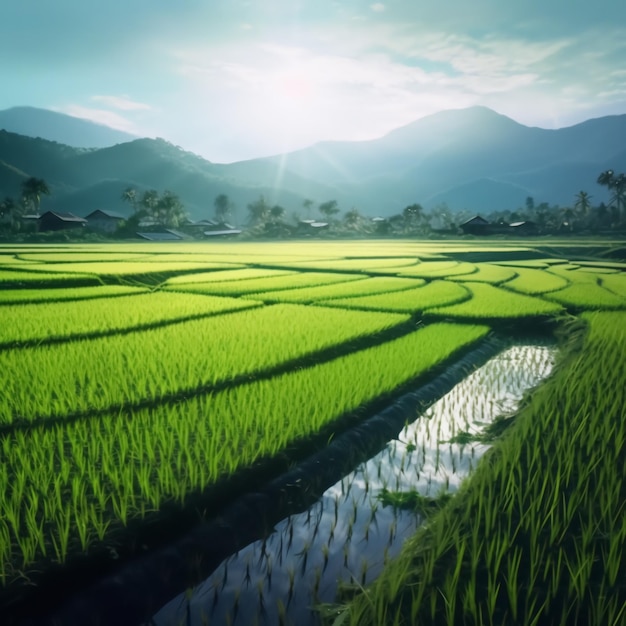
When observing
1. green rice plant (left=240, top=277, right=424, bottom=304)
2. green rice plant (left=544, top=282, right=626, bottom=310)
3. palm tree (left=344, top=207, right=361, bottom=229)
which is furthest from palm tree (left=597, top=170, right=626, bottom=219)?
green rice plant (left=240, top=277, right=424, bottom=304)

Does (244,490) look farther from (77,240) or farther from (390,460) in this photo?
(77,240)

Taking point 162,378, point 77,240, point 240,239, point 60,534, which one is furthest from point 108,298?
point 240,239

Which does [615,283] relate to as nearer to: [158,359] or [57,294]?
[158,359]

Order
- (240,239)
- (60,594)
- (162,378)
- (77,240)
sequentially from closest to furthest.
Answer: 1. (60,594)
2. (162,378)
3. (77,240)
4. (240,239)

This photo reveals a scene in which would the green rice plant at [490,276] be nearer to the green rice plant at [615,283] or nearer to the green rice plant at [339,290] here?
the green rice plant at [339,290]

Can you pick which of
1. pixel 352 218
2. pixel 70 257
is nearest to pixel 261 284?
pixel 70 257

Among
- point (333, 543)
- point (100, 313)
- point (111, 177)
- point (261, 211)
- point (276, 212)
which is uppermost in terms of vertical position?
point (111, 177)

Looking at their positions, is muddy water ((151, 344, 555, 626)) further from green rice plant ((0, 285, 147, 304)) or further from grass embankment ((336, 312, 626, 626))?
green rice plant ((0, 285, 147, 304))
